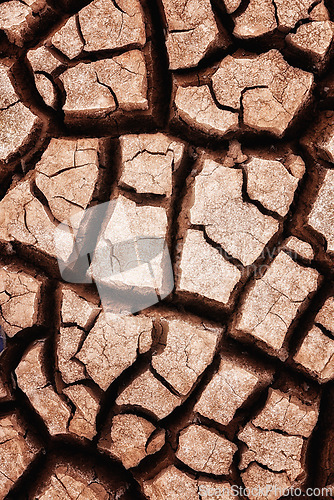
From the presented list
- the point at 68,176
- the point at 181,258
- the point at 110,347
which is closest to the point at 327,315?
the point at 181,258

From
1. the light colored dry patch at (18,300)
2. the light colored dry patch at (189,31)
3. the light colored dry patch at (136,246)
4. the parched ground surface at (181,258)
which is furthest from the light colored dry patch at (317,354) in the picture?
the light colored dry patch at (189,31)

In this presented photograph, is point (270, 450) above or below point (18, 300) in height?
above

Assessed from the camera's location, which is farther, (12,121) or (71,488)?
(12,121)

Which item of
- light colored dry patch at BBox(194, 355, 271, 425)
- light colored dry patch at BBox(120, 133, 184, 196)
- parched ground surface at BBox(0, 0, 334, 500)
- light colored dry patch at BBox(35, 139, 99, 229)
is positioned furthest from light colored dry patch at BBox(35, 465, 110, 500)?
light colored dry patch at BBox(120, 133, 184, 196)

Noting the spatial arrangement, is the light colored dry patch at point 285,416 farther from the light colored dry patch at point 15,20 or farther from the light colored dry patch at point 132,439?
the light colored dry patch at point 15,20

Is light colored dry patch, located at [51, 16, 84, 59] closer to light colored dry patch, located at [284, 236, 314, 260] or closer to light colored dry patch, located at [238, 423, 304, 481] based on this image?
light colored dry patch, located at [284, 236, 314, 260]

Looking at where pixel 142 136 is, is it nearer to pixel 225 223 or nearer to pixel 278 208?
pixel 225 223

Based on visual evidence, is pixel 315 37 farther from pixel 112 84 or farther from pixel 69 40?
pixel 69 40
